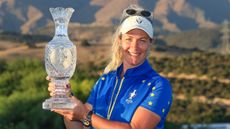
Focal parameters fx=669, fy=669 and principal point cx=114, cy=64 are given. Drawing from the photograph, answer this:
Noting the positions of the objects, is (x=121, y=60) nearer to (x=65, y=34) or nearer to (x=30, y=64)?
(x=65, y=34)

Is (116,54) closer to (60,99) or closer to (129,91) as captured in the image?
(129,91)

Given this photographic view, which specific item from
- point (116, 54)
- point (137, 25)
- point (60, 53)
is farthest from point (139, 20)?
point (60, 53)

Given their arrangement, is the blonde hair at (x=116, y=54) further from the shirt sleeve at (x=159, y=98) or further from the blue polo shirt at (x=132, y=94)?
the shirt sleeve at (x=159, y=98)

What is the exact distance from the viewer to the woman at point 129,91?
424 cm

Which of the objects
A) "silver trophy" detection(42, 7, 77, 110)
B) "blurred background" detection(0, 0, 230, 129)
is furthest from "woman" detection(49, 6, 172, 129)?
"blurred background" detection(0, 0, 230, 129)

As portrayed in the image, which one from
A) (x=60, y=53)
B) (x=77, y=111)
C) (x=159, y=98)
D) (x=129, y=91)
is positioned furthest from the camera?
(x=60, y=53)

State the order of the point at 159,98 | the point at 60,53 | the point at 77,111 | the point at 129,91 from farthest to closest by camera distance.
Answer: the point at 60,53 < the point at 129,91 < the point at 159,98 < the point at 77,111

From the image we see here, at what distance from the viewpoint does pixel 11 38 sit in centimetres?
9869

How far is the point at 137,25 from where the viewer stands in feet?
14.5

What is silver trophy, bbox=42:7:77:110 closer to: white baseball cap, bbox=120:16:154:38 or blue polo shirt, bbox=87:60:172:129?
blue polo shirt, bbox=87:60:172:129

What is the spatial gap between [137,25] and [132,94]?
1.50ft

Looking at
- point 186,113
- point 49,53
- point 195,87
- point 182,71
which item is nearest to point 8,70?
point 49,53

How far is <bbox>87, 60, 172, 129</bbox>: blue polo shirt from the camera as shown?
434cm

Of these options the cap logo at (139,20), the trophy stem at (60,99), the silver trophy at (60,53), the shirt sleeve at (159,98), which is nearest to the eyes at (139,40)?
the cap logo at (139,20)
